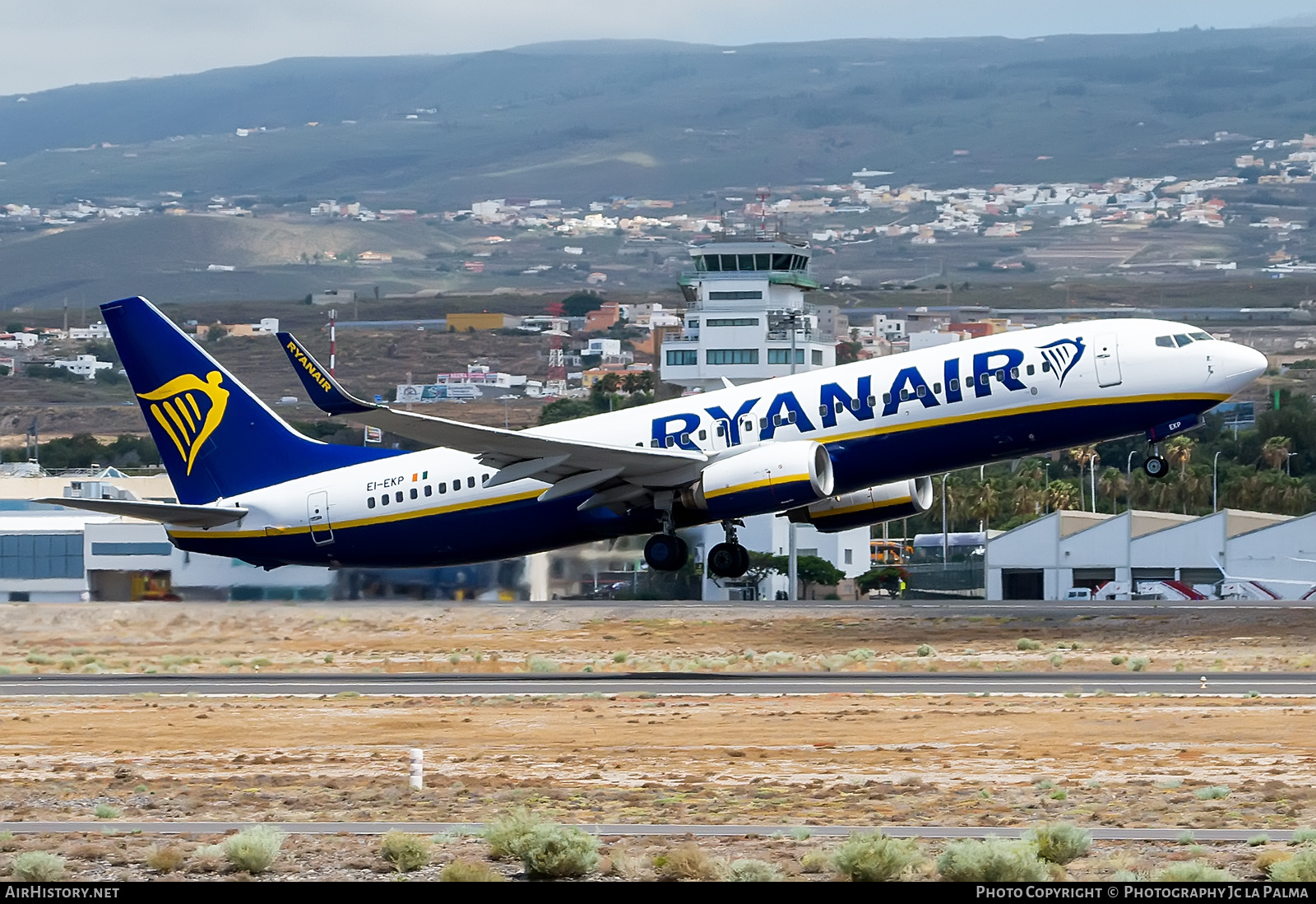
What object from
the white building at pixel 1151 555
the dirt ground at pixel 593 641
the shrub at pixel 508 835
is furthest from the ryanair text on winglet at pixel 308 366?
the white building at pixel 1151 555

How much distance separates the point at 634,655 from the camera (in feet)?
173

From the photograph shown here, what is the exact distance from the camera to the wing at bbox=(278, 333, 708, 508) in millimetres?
41406

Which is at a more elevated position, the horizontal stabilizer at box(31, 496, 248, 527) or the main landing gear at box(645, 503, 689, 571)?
the horizontal stabilizer at box(31, 496, 248, 527)

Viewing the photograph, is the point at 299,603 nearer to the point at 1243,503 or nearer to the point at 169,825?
the point at 169,825

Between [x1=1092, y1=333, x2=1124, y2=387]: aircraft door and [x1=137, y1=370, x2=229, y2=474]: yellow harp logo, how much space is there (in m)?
22.3

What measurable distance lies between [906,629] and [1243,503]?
206 feet

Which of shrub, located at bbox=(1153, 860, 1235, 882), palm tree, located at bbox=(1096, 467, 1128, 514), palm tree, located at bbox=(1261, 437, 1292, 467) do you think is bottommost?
shrub, located at bbox=(1153, 860, 1235, 882)

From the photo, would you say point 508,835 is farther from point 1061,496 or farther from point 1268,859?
point 1061,496

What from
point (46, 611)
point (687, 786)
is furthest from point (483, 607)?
point (687, 786)

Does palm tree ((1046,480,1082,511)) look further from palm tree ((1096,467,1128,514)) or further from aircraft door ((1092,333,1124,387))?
aircraft door ((1092,333,1124,387))

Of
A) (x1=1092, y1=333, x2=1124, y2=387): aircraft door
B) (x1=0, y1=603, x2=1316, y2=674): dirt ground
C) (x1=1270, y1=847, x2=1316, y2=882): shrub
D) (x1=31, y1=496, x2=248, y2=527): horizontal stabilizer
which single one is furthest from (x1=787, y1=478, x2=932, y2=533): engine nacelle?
(x1=1270, y1=847, x2=1316, y2=882): shrub

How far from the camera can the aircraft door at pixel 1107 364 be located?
4269 centimetres

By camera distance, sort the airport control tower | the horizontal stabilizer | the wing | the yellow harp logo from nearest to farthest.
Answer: the wing
the horizontal stabilizer
the yellow harp logo
the airport control tower
